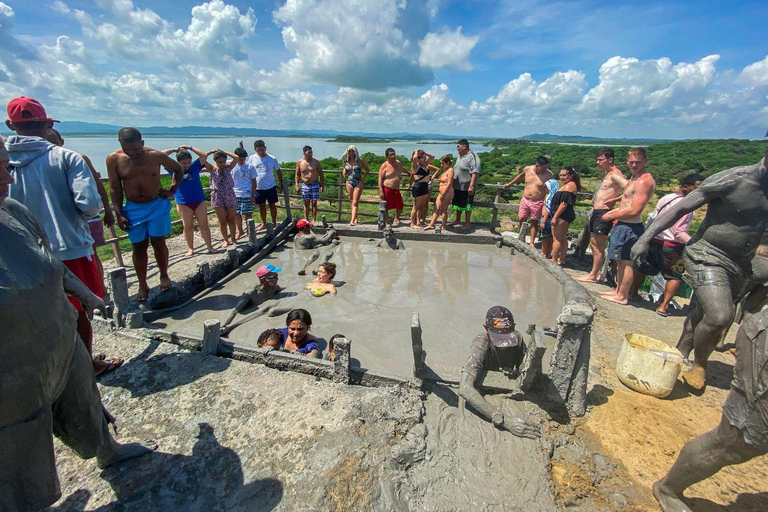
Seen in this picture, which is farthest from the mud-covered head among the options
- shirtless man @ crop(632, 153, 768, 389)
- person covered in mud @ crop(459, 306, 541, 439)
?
shirtless man @ crop(632, 153, 768, 389)

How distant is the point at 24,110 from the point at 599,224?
22.7ft

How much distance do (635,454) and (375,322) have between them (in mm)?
2866

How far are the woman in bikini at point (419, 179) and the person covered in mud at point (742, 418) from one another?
6.50m

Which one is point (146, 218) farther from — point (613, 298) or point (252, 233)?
point (613, 298)

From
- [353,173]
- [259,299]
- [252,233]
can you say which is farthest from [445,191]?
[259,299]

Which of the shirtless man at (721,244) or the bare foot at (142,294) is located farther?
the bare foot at (142,294)

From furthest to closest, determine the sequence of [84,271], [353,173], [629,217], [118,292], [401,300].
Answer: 1. [353,173]
2. [401,300]
3. [629,217]
4. [118,292]
5. [84,271]

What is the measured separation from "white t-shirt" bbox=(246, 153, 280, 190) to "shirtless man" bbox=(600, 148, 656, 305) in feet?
20.3

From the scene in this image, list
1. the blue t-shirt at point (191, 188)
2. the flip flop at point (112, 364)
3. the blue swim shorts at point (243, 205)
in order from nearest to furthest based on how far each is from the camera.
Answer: the flip flop at point (112, 364)
the blue t-shirt at point (191, 188)
the blue swim shorts at point (243, 205)

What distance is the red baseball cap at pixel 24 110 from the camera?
9.14 ft

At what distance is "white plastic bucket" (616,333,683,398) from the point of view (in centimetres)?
334

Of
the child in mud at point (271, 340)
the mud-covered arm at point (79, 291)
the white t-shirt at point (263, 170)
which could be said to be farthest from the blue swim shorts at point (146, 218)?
the white t-shirt at point (263, 170)

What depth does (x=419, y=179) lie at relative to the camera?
809 centimetres

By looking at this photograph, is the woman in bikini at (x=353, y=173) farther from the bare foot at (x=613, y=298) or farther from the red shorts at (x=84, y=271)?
the red shorts at (x=84, y=271)
